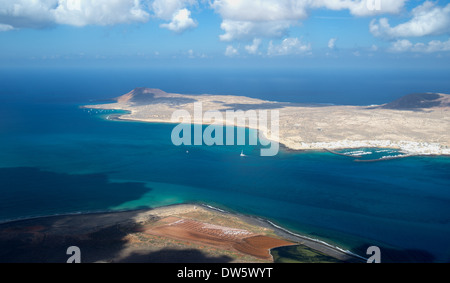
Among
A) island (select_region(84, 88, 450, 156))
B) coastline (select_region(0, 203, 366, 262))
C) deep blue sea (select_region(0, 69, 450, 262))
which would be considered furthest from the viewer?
island (select_region(84, 88, 450, 156))

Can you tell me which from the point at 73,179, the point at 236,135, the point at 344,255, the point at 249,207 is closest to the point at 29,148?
the point at 73,179

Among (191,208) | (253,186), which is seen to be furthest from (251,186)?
(191,208)

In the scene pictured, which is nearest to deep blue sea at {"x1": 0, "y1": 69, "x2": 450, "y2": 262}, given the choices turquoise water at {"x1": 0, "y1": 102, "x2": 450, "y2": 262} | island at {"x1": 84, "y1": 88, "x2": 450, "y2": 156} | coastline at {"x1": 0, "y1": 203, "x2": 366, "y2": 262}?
turquoise water at {"x1": 0, "y1": 102, "x2": 450, "y2": 262}

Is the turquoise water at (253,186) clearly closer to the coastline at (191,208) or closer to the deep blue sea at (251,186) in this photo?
the deep blue sea at (251,186)

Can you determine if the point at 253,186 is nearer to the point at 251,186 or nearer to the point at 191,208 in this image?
the point at 251,186

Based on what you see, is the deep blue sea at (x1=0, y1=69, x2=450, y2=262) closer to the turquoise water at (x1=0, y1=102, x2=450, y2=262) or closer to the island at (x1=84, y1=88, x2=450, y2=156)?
the turquoise water at (x1=0, y1=102, x2=450, y2=262)
